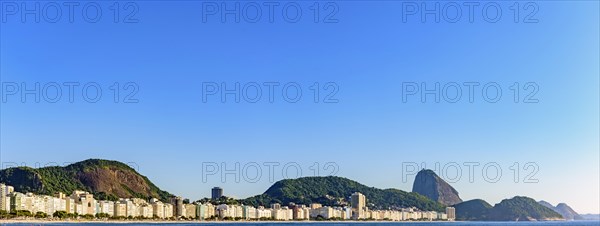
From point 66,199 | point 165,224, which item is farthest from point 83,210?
point 165,224

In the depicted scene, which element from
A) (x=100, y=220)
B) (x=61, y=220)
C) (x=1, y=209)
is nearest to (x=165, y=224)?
(x=100, y=220)

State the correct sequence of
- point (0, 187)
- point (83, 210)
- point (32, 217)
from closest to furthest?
point (32, 217), point (0, 187), point (83, 210)

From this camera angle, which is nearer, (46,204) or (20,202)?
(20,202)

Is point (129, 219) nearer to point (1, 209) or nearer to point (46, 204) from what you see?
point (46, 204)

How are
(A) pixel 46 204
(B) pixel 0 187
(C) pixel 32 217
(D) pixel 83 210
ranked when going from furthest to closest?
(D) pixel 83 210 → (A) pixel 46 204 → (B) pixel 0 187 → (C) pixel 32 217

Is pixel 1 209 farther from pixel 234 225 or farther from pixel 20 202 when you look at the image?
pixel 234 225

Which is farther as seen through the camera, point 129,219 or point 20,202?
point 129,219

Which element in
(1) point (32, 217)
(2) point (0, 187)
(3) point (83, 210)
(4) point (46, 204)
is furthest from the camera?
(3) point (83, 210)

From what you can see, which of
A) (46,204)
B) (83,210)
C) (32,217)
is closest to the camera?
(32,217)

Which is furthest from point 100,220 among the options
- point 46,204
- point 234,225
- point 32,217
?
point 234,225
